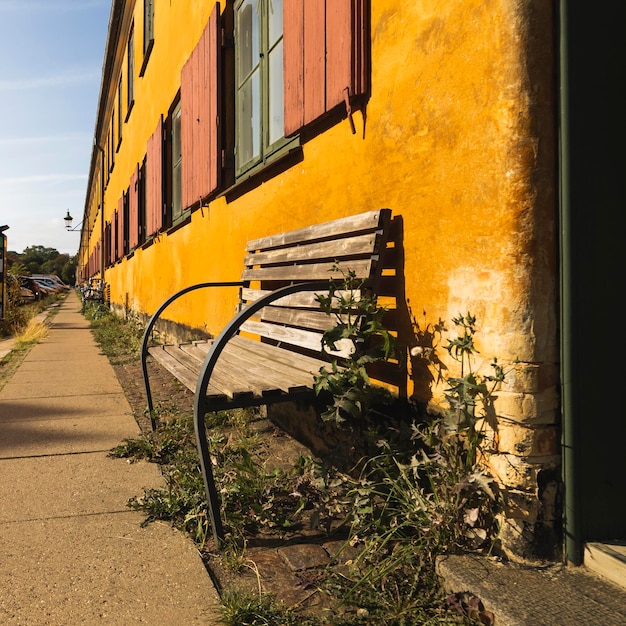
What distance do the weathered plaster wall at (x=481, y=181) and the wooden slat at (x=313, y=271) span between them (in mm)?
179

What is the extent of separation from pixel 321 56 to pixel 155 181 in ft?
19.6

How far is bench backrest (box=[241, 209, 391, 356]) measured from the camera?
91.6 inches

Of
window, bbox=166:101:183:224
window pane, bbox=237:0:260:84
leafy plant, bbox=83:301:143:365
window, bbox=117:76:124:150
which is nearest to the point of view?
window pane, bbox=237:0:260:84

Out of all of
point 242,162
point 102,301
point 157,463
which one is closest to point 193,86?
point 242,162

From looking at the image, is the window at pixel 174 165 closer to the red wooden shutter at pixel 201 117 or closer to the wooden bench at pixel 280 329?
the red wooden shutter at pixel 201 117

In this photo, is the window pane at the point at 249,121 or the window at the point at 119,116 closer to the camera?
the window pane at the point at 249,121

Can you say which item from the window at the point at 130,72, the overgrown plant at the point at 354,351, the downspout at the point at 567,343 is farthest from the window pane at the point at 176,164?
the downspout at the point at 567,343

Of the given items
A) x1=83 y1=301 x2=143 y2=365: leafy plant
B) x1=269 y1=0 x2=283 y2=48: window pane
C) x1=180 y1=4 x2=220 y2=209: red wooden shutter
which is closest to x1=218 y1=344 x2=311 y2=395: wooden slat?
x1=269 y1=0 x2=283 y2=48: window pane

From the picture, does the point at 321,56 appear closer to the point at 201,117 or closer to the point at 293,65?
the point at 293,65

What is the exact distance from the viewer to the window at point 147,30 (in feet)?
31.7

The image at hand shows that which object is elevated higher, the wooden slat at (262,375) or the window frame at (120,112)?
the window frame at (120,112)

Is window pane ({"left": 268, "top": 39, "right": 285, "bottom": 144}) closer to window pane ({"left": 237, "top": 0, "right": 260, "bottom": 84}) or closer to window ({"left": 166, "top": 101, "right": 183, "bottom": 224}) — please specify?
window pane ({"left": 237, "top": 0, "right": 260, "bottom": 84})

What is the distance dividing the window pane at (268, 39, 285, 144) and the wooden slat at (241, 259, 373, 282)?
3.13 feet

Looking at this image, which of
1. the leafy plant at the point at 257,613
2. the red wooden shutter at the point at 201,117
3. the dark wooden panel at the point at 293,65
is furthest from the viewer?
the red wooden shutter at the point at 201,117
